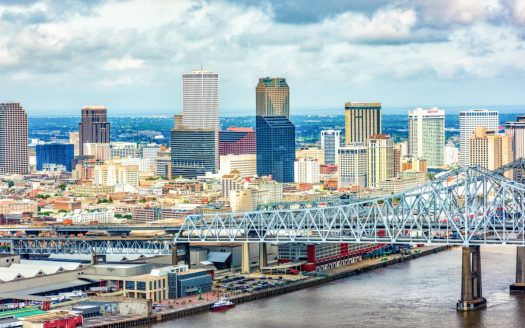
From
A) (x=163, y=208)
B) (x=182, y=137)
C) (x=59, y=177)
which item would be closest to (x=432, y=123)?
(x=182, y=137)

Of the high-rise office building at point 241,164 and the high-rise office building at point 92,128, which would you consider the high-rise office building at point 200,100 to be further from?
the high-rise office building at point 241,164

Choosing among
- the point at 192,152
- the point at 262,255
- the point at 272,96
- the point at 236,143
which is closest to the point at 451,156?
the point at 272,96

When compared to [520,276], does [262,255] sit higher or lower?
higher

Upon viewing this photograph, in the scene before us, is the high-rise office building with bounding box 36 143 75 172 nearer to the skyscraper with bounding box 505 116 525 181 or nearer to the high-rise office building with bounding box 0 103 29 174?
the high-rise office building with bounding box 0 103 29 174

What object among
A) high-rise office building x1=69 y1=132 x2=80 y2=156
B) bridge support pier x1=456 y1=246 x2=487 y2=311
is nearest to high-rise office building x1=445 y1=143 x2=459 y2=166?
high-rise office building x1=69 y1=132 x2=80 y2=156

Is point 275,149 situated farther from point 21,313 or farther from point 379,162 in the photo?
point 21,313

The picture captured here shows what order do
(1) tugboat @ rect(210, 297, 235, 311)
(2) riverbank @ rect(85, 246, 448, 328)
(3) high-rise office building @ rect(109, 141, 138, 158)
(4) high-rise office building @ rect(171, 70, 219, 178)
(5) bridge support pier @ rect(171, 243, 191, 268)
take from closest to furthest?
(2) riverbank @ rect(85, 246, 448, 328) → (1) tugboat @ rect(210, 297, 235, 311) → (5) bridge support pier @ rect(171, 243, 191, 268) → (4) high-rise office building @ rect(171, 70, 219, 178) → (3) high-rise office building @ rect(109, 141, 138, 158)
